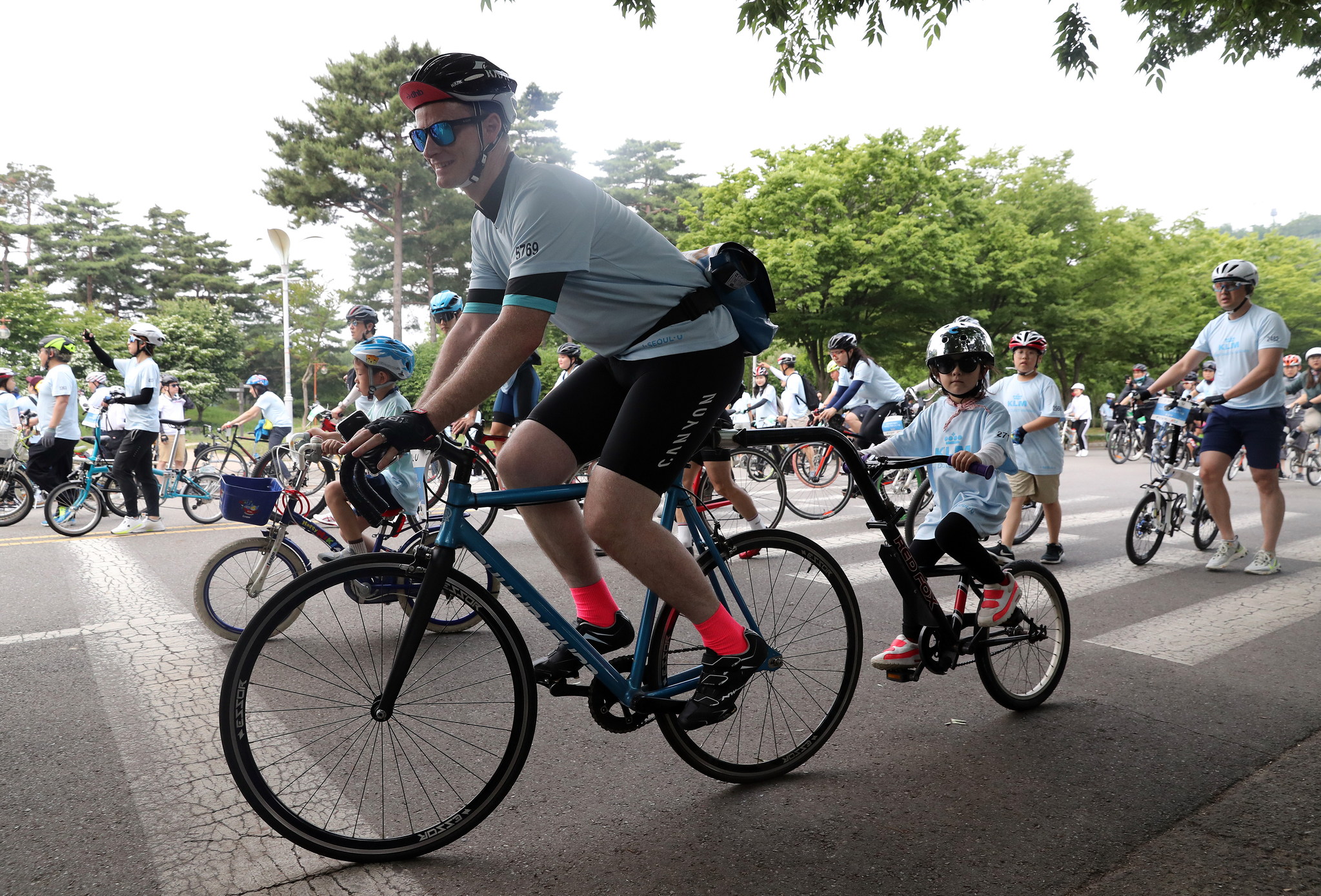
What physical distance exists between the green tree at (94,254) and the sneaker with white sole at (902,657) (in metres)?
61.5

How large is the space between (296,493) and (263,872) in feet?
8.37

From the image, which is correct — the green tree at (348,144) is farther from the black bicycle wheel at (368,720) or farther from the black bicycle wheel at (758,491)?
the black bicycle wheel at (368,720)

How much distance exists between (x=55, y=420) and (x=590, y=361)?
29.8 feet

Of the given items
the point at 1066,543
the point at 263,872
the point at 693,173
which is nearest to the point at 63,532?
the point at 263,872

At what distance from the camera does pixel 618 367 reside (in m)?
2.66

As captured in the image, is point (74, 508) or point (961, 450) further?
point (74, 508)

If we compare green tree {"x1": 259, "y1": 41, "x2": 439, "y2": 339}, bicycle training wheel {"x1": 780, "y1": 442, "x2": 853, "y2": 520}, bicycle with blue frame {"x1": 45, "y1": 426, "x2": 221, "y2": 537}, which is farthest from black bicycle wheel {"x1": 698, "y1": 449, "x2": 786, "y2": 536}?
green tree {"x1": 259, "y1": 41, "x2": 439, "y2": 339}

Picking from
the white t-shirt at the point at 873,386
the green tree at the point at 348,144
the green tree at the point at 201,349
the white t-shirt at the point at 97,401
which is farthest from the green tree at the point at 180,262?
the white t-shirt at the point at 873,386

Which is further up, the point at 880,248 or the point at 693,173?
the point at 693,173

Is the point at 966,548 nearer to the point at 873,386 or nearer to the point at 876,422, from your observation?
the point at 873,386

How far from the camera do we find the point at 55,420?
934 centimetres

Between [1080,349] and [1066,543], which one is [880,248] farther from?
[1066,543]

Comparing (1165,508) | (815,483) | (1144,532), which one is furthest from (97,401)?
(1165,508)

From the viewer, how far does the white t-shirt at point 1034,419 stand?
6.76 meters
